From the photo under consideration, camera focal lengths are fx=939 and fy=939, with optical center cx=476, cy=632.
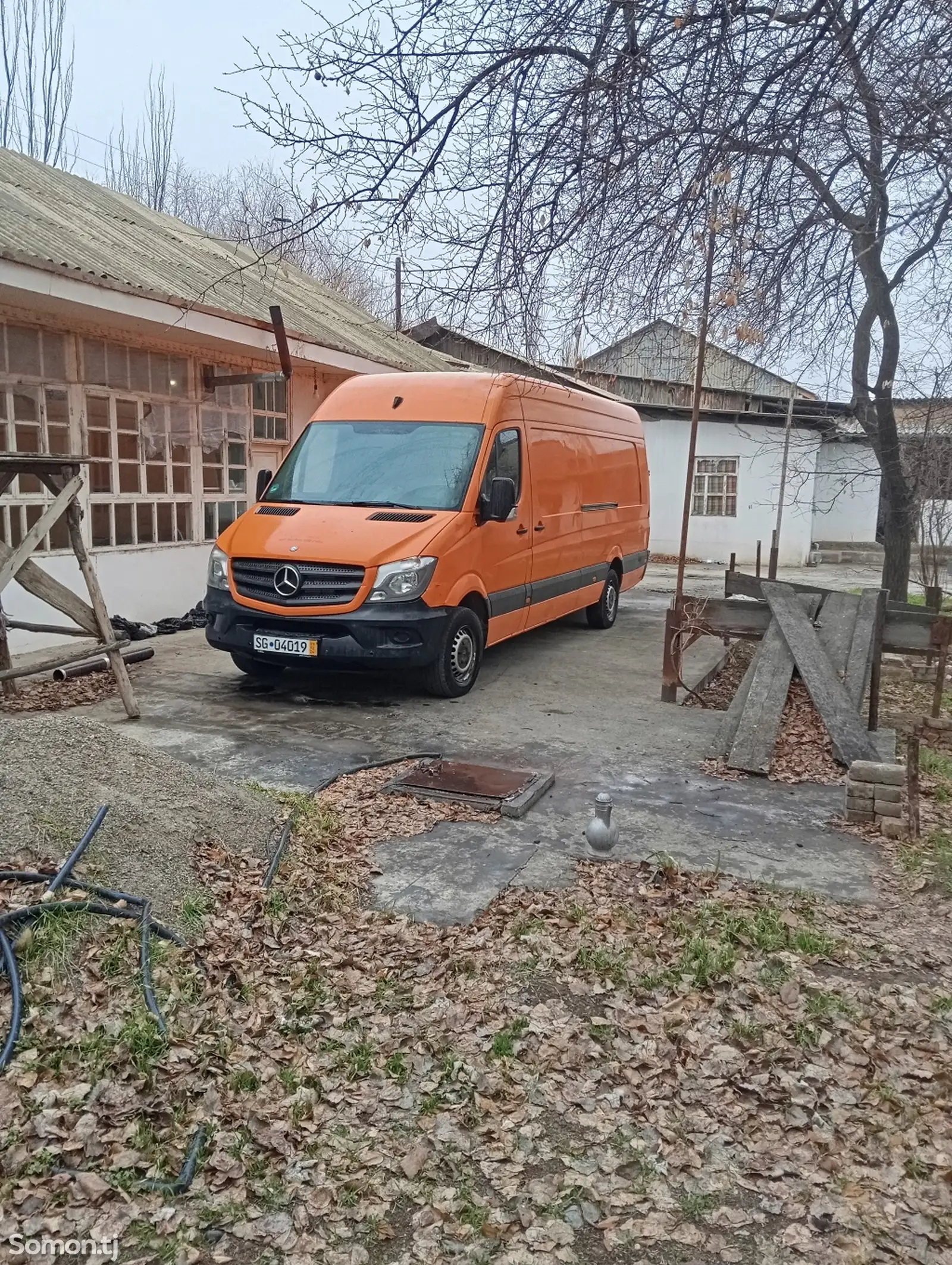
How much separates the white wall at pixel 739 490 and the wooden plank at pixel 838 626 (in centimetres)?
1454

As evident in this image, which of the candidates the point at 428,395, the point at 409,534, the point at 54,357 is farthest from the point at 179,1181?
the point at 54,357

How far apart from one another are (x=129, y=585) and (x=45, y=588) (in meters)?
4.23

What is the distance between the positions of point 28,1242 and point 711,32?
5.70 metres

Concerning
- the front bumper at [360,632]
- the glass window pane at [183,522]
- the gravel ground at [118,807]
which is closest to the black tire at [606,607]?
the front bumper at [360,632]

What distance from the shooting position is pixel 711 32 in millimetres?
4777

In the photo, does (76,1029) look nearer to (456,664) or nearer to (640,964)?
(640,964)

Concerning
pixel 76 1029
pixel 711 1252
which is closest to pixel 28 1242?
pixel 76 1029

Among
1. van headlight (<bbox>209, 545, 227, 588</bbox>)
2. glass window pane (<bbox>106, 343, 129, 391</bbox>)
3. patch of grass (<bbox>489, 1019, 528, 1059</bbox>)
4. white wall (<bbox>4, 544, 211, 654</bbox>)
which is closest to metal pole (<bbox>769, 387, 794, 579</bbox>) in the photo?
van headlight (<bbox>209, 545, 227, 588</bbox>)

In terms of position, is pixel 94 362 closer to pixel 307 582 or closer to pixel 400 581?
pixel 307 582

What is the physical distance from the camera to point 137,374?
34.3 ft

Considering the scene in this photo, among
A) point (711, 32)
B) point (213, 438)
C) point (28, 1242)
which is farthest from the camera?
point (213, 438)

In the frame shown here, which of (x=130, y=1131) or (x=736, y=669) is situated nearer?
(x=130, y=1131)

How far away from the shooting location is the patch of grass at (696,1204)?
8.62 feet

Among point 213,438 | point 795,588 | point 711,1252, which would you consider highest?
point 213,438
